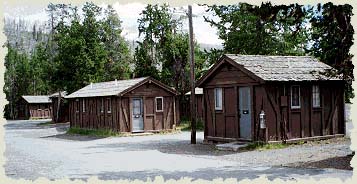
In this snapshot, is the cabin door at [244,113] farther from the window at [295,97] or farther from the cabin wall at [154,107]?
the cabin wall at [154,107]

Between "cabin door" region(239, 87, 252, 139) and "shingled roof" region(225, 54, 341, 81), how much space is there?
3.20ft

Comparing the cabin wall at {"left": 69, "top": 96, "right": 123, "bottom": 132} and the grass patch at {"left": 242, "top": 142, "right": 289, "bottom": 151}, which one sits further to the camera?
the cabin wall at {"left": 69, "top": 96, "right": 123, "bottom": 132}

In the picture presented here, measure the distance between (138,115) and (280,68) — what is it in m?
13.1

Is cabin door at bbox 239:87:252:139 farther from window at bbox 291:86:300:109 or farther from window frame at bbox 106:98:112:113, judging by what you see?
window frame at bbox 106:98:112:113

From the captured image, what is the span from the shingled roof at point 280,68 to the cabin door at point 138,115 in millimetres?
11578

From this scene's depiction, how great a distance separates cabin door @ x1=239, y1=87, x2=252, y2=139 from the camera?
1864 centimetres

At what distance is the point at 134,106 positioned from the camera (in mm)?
29812

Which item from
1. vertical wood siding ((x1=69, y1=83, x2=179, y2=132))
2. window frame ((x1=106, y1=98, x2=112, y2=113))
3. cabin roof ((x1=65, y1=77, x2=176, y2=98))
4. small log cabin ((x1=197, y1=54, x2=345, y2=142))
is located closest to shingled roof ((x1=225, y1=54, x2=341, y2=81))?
small log cabin ((x1=197, y1=54, x2=345, y2=142))

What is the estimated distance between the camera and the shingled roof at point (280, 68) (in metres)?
18.0

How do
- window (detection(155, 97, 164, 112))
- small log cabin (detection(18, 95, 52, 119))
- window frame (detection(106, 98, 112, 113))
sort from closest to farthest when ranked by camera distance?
window frame (detection(106, 98, 112, 113))
window (detection(155, 97, 164, 112))
small log cabin (detection(18, 95, 52, 119))

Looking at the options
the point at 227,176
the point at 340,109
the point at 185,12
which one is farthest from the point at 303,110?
the point at 227,176

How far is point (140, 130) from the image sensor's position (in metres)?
30.0

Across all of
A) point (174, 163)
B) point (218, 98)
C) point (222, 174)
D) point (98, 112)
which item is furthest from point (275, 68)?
point (98, 112)

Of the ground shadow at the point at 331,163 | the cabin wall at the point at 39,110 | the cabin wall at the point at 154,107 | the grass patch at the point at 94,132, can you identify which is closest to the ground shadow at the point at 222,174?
the ground shadow at the point at 331,163
